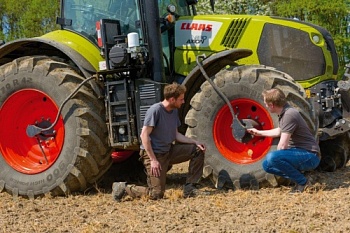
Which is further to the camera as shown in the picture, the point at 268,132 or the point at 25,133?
the point at 25,133

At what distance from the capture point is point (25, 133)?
7.23 metres

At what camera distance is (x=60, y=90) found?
682cm

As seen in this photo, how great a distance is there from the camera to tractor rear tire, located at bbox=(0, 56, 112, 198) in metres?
6.71

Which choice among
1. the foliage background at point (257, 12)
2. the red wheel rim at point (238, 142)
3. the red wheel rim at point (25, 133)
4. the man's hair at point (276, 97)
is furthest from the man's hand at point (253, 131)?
the foliage background at point (257, 12)

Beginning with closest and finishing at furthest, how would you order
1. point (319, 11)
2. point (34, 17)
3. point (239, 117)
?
point (239, 117) → point (319, 11) → point (34, 17)

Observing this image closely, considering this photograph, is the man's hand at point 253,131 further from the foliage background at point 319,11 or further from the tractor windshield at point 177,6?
the foliage background at point 319,11

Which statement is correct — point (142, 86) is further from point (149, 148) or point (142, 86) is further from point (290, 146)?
point (290, 146)

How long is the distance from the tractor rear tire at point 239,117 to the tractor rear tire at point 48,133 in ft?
3.77

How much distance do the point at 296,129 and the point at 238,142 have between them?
85 cm

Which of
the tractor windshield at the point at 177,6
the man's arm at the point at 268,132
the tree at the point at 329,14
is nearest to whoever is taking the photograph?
the man's arm at the point at 268,132

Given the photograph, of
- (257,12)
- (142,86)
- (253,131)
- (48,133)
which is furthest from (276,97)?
(257,12)

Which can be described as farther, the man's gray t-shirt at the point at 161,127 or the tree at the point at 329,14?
the tree at the point at 329,14

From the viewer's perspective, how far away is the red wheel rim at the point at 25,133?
7016mm

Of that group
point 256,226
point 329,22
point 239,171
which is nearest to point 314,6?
point 329,22
